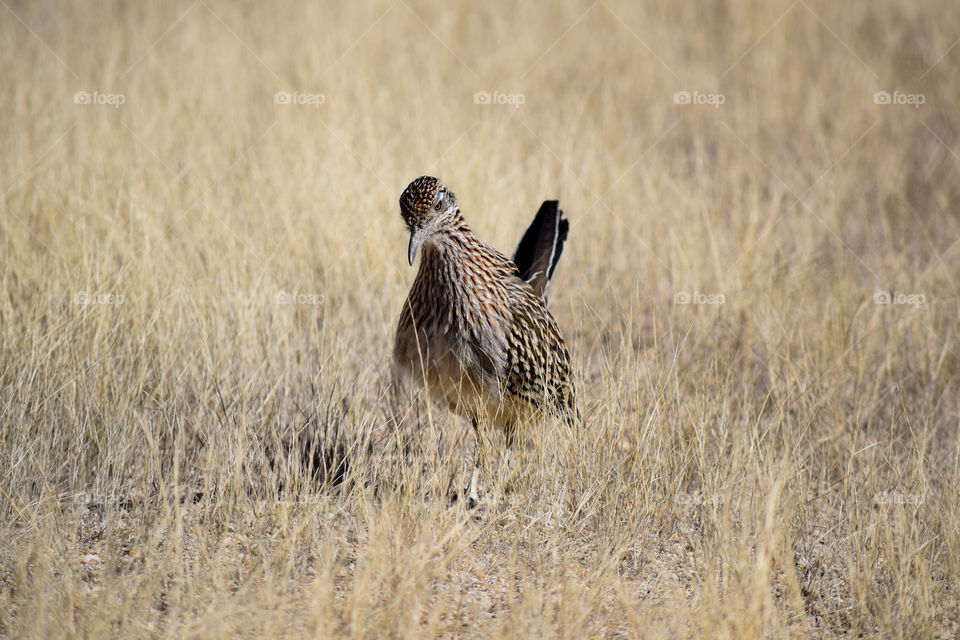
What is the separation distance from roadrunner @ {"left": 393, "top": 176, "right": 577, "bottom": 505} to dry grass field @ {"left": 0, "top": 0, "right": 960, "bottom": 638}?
23cm

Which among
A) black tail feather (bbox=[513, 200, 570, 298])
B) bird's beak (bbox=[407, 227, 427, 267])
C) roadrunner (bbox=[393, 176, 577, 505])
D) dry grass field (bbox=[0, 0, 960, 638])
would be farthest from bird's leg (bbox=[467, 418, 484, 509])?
black tail feather (bbox=[513, 200, 570, 298])

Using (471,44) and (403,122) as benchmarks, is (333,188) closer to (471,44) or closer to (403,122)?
(403,122)

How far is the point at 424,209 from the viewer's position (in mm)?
4035

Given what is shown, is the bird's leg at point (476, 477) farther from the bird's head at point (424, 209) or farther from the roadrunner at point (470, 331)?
the bird's head at point (424, 209)

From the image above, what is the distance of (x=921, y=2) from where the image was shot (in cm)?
1045

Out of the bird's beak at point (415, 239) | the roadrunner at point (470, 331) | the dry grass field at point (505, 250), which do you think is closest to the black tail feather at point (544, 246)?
the dry grass field at point (505, 250)

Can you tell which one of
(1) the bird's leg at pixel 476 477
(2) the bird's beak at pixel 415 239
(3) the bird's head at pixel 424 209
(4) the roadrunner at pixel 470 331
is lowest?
(1) the bird's leg at pixel 476 477

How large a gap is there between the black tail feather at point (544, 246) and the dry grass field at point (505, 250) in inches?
12.1

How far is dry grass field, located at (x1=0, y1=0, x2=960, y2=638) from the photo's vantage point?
136 inches

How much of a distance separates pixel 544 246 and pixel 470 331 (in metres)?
1.15

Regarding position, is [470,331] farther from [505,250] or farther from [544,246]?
[505,250]

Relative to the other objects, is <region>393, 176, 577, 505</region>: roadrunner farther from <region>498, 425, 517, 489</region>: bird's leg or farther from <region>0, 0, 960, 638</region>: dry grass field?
<region>0, 0, 960, 638</region>: dry grass field

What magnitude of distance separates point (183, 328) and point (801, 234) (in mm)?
4788

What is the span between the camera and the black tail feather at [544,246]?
4.99 meters
